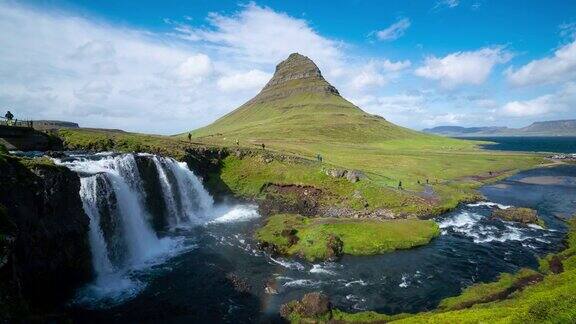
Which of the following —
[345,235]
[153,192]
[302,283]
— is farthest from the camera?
[153,192]

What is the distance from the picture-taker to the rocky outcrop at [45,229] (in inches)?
1316

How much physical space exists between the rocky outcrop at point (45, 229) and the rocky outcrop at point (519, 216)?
6018cm

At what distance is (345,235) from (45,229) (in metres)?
33.2

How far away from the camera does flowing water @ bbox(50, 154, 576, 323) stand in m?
36.1

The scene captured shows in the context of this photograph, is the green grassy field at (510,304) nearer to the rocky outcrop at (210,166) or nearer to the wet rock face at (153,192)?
the wet rock face at (153,192)

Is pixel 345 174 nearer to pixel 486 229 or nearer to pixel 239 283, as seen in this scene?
pixel 486 229

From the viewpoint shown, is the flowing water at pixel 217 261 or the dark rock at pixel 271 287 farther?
the dark rock at pixel 271 287

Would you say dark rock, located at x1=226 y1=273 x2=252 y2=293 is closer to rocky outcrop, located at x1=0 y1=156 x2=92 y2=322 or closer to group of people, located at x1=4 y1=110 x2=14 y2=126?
rocky outcrop, located at x1=0 y1=156 x2=92 y2=322

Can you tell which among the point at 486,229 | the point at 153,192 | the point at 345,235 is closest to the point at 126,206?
the point at 153,192

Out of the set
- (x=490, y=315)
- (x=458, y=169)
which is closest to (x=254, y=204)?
(x=490, y=315)

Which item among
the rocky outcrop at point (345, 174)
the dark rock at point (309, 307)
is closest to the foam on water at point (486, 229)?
the rocky outcrop at point (345, 174)

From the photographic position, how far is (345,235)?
2024 inches

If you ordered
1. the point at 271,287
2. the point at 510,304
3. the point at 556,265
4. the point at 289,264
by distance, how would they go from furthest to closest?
the point at 289,264
the point at 556,265
the point at 271,287
the point at 510,304

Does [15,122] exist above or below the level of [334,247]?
above
